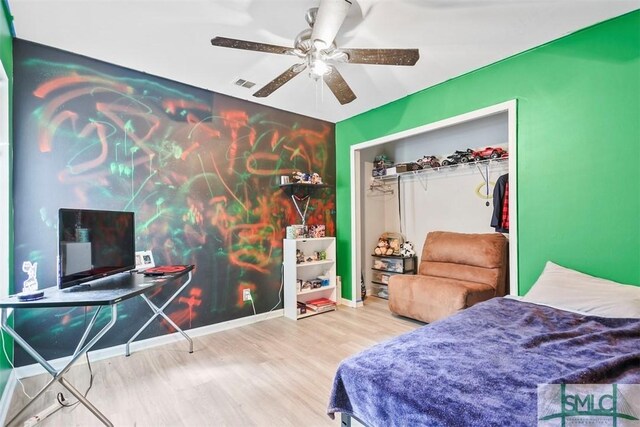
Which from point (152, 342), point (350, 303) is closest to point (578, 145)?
point (350, 303)

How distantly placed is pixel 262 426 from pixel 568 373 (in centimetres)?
156

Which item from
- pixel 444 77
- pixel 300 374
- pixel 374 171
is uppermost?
pixel 444 77

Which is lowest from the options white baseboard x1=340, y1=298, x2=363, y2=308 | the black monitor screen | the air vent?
white baseboard x1=340, y1=298, x2=363, y2=308

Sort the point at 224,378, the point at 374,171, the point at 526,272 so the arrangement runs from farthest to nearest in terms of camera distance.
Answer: the point at 374,171 → the point at 526,272 → the point at 224,378

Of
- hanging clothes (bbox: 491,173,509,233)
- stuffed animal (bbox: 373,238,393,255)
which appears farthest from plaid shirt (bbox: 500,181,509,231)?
stuffed animal (bbox: 373,238,393,255)

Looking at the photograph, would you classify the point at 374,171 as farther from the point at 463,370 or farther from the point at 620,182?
the point at 463,370

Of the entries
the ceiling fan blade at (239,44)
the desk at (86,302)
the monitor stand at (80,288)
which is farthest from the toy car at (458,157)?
the monitor stand at (80,288)

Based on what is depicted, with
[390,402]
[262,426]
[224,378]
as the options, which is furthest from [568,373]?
[224,378]

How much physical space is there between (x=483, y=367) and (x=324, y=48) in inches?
78.3

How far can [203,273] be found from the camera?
3.21 m

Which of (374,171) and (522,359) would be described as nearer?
(522,359)

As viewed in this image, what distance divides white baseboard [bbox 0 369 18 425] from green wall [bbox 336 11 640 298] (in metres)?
3.77

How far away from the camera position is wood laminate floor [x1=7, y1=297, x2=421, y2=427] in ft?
6.05

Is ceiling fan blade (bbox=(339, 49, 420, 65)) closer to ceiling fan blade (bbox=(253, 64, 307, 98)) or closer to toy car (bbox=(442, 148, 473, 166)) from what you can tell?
ceiling fan blade (bbox=(253, 64, 307, 98))
